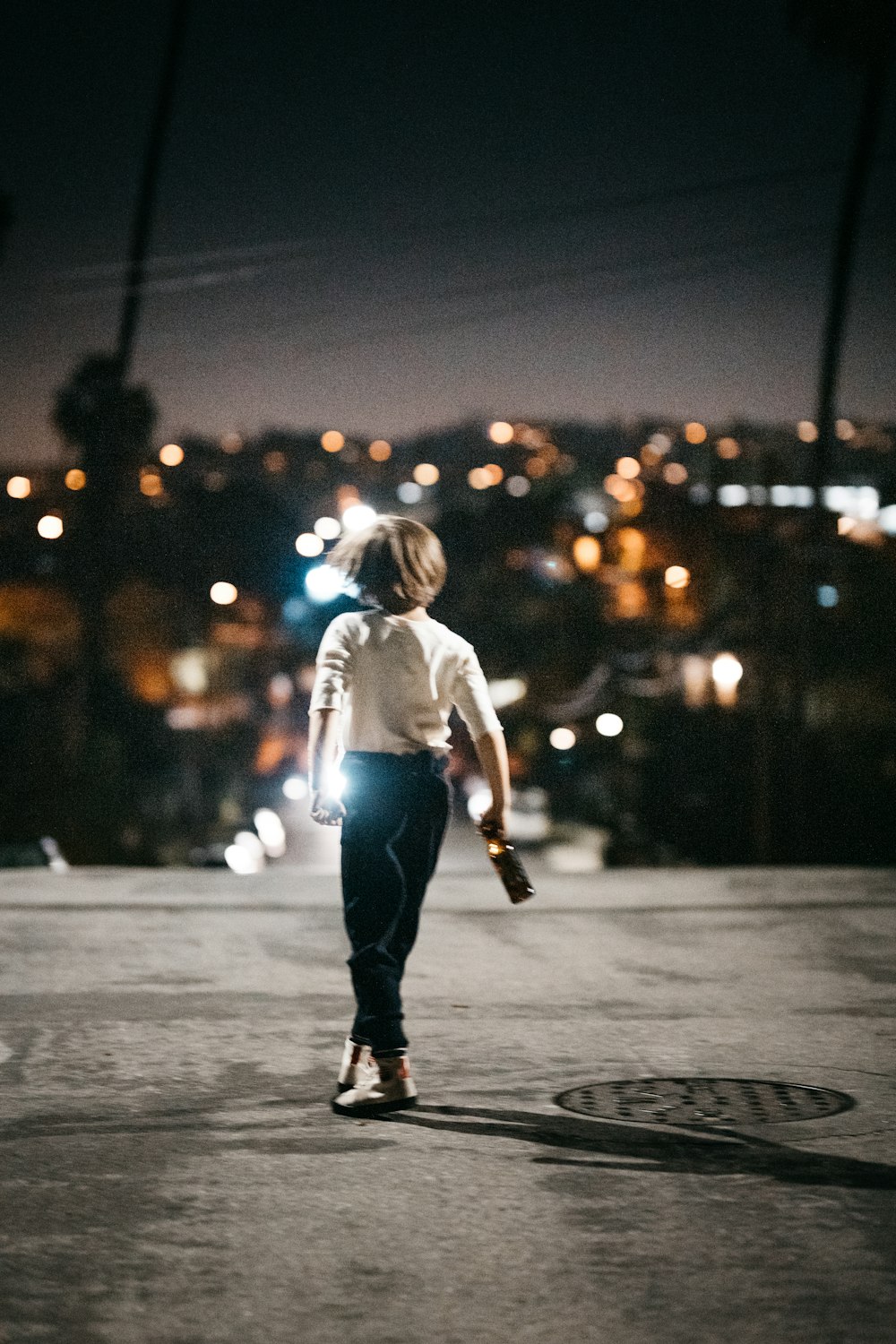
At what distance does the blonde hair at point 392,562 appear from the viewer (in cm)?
576

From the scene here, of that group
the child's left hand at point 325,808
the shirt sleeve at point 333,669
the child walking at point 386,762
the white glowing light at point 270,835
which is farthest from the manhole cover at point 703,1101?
the white glowing light at point 270,835

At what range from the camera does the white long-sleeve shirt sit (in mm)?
5641

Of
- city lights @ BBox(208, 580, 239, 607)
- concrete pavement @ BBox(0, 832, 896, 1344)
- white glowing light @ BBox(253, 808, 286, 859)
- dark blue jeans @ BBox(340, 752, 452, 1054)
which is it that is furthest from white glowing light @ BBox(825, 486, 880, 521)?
dark blue jeans @ BBox(340, 752, 452, 1054)

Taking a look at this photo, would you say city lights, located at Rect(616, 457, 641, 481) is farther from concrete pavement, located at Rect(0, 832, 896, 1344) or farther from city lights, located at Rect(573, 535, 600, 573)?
concrete pavement, located at Rect(0, 832, 896, 1344)

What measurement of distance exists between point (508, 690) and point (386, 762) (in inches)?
2524

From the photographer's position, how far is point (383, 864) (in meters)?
5.57

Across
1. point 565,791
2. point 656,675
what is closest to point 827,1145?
point 656,675

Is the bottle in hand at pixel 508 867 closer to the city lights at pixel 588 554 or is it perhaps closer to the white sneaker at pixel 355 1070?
the white sneaker at pixel 355 1070

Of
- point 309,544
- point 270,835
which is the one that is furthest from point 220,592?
point 309,544

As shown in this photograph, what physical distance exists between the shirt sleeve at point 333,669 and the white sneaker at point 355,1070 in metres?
1.07

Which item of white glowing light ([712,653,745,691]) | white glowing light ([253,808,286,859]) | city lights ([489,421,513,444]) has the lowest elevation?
white glowing light ([253,808,286,859])

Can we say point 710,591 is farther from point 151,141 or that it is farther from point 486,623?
point 151,141

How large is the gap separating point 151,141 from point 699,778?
18216mm

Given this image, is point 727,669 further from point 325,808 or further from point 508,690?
point 325,808
